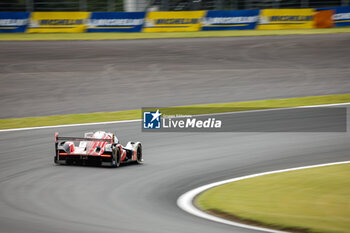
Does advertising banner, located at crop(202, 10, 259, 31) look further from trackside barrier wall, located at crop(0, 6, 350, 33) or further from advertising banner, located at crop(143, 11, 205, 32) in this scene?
advertising banner, located at crop(143, 11, 205, 32)

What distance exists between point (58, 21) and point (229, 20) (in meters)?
10.9

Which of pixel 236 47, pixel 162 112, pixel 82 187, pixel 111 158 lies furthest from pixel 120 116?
pixel 236 47

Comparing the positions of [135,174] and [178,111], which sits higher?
[135,174]

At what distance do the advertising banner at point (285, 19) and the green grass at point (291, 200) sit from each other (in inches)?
1007

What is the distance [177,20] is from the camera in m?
34.9

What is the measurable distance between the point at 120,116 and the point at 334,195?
9.07m

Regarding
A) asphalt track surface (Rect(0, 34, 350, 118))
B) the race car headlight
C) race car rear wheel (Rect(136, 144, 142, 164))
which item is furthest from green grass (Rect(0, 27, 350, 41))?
the race car headlight

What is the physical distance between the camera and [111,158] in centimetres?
1059

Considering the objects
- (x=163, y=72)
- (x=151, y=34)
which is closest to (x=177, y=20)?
(x=151, y=34)

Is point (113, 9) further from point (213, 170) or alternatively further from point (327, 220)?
point (327, 220)

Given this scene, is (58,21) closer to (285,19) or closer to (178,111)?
(285,19)

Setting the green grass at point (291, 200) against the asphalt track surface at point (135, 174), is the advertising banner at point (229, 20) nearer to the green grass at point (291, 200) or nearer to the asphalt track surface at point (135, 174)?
the asphalt track surface at point (135, 174)

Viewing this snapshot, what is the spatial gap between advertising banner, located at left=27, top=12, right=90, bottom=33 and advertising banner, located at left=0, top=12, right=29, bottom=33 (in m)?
0.38

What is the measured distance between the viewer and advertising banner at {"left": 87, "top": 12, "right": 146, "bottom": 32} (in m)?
34.4
